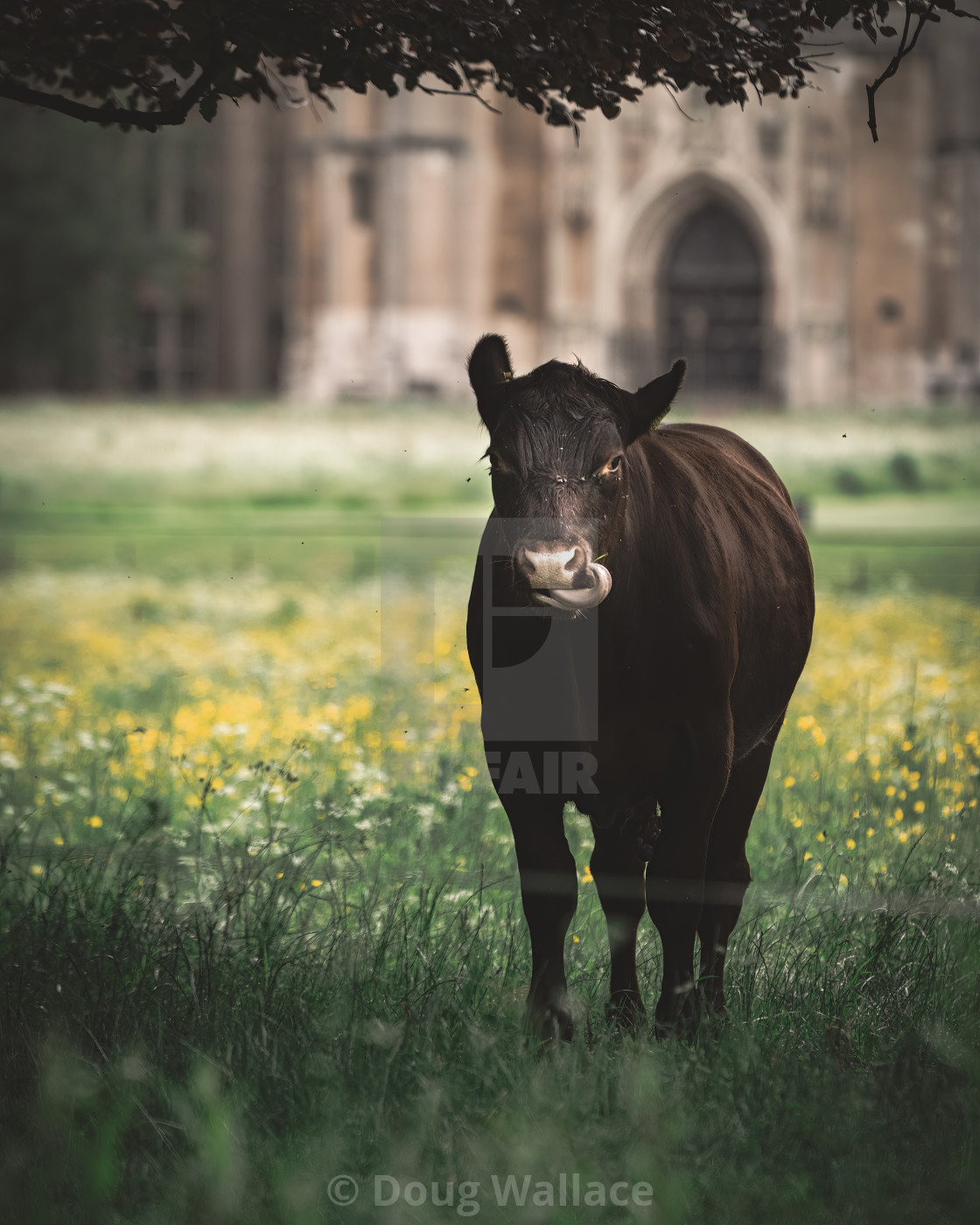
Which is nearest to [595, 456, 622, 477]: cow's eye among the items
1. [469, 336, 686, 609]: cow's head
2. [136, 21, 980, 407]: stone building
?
[469, 336, 686, 609]: cow's head

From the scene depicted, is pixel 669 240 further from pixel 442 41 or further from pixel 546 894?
pixel 546 894

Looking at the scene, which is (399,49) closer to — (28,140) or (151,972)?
(151,972)

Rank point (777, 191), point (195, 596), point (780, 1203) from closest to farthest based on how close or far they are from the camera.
Result: point (780, 1203)
point (195, 596)
point (777, 191)

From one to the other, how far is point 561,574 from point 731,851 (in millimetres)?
1683

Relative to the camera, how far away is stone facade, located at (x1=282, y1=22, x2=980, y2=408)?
3278cm

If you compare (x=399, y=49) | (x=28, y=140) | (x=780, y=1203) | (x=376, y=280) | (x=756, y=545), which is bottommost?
(x=780, y=1203)

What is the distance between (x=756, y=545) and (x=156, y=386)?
35526 mm

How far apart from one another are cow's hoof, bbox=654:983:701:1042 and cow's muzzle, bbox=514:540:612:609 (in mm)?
1210

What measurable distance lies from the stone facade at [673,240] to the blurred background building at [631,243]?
50mm

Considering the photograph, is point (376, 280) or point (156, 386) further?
point (156, 386)

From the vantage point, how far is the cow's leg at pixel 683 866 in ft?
12.3

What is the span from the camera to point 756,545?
4496 mm

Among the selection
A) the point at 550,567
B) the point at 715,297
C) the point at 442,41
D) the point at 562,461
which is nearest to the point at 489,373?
the point at 562,461

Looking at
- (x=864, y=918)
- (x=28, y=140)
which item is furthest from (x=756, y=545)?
(x=28, y=140)
